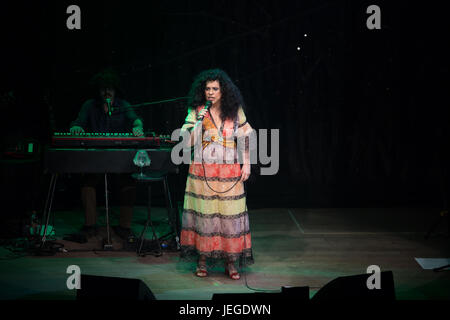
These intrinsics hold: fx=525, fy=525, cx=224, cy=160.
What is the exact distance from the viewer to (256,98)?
22.4ft

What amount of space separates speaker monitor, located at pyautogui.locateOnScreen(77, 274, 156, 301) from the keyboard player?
9.89 feet

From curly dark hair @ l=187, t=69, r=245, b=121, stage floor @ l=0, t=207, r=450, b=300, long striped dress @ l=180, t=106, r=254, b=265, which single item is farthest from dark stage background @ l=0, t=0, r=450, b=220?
curly dark hair @ l=187, t=69, r=245, b=121

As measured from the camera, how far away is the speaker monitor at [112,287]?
84.6 inches

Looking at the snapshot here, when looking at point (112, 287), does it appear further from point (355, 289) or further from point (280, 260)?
point (280, 260)

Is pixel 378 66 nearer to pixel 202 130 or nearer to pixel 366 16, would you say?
pixel 366 16

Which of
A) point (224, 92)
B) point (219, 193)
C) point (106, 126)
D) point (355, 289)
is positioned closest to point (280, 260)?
point (219, 193)

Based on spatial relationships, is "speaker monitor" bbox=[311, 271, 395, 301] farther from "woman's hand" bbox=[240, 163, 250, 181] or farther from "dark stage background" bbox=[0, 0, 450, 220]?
"dark stage background" bbox=[0, 0, 450, 220]

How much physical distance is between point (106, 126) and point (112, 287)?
11.8 ft

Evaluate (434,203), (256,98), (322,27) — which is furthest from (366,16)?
(434,203)

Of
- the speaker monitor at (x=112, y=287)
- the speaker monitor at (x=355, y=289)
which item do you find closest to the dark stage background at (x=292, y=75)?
the speaker monitor at (x=112, y=287)

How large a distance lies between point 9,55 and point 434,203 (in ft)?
18.8

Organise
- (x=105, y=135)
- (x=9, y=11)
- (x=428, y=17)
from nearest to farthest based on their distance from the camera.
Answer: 1. (x=105, y=135)
2. (x=9, y=11)
3. (x=428, y=17)

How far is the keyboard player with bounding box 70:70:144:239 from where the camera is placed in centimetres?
536

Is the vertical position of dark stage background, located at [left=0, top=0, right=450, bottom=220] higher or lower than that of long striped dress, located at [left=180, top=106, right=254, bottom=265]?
higher
